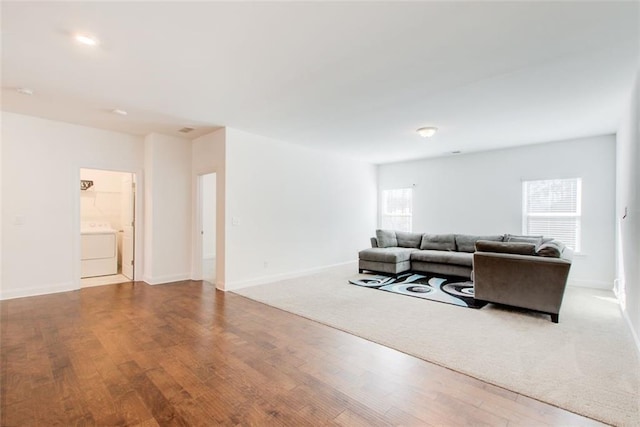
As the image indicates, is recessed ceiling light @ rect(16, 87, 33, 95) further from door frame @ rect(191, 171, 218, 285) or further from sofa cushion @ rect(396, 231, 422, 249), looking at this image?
sofa cushion @ rect(396, 231, 422, 249)

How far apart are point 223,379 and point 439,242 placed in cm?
538

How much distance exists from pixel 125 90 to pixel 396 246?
18.8 ft

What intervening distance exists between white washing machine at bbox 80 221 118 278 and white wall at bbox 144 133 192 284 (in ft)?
3.48

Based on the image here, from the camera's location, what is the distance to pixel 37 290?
179 inches

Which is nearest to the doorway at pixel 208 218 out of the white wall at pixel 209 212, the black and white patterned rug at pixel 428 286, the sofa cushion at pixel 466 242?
the white wall at pixel 209 212

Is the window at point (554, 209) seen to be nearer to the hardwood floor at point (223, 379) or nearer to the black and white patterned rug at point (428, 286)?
the black and white patterned rug at point (428, 286)

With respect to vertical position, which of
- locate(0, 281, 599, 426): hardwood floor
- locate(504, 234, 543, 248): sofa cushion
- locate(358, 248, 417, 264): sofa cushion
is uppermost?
locate(504, 234, 543, 248): sofa cushion

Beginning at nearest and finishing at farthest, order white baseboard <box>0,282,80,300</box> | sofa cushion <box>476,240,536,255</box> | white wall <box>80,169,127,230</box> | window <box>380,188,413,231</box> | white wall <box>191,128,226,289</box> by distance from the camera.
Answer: sofa cushion <box>476,240,536,255</box>
white baseboard <box>0,282,80,300</box>
white wall <box>191,128,226,289</box>
white wall <box>80,169,127,230</box>
window <box>380,188,413,231</box>

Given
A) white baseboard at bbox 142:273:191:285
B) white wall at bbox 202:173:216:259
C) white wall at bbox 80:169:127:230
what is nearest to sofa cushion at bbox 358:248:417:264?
white baseboard at bbox 142:273:191:285

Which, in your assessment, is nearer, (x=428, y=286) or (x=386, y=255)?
(x=428, y=286)

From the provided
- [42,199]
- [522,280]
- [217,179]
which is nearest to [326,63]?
[217,179]

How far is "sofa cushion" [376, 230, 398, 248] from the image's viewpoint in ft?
21.9

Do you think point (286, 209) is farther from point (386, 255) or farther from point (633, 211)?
point (633, 211)

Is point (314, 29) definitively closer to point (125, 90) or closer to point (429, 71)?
point (429, 71)
